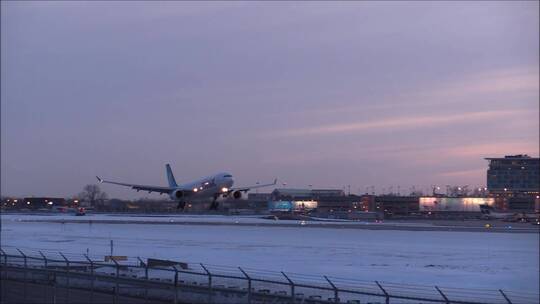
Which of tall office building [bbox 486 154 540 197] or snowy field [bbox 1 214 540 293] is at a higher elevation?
tall office building [bbox 486 154 540 197]

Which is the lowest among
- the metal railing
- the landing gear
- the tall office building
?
the metal railing

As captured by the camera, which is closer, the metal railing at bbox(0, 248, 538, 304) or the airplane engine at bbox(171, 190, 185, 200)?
the metal railing at bbox(0, 248, 538, 304)

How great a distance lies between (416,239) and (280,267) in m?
31.6

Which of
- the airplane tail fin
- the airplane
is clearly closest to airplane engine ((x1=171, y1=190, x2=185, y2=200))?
the airplane

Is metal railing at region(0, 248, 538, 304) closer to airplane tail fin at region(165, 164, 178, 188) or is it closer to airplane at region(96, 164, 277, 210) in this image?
airplane at region(96, 164, 277, 210)

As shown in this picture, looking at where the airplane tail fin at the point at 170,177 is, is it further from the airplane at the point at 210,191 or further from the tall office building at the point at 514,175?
the tall office building at the point at 514,175

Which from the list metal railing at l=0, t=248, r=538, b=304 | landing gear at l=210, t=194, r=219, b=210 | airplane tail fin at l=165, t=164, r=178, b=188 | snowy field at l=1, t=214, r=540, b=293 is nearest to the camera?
metal railing at l=0, t=248, r=538, b=304

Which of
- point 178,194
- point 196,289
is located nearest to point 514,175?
point 196,289

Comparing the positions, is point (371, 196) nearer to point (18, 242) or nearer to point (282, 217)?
point (282, 217)

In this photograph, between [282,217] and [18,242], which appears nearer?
[18,242]

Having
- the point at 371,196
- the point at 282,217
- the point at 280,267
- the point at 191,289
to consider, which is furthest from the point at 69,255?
the point at 371,196

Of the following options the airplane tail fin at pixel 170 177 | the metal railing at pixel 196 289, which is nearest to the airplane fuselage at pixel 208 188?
the airplane tail fin at pixel 170 177

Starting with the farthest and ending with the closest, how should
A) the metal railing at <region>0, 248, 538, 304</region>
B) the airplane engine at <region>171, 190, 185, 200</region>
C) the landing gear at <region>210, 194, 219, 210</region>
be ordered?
A: the airplane engine at <region>171, 190, 185, 200</region>
the landing gear at <region>210, 194, 219, 210</region>
the metal railing at <region>0, 248, 538, 304</region>

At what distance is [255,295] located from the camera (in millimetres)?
20453
